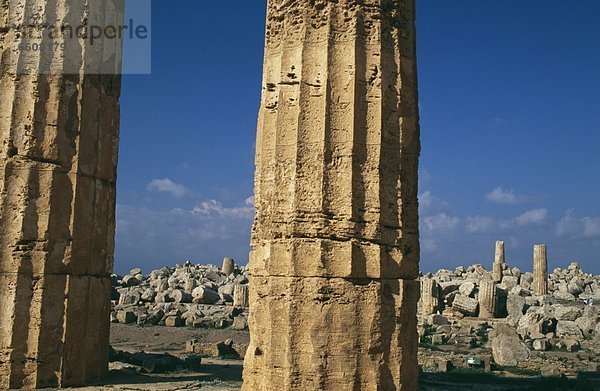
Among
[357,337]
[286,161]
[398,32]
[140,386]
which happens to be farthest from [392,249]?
[140,386]

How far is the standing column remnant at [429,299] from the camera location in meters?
25.7

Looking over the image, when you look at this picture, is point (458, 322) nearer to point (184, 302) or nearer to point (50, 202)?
point (184, 302)

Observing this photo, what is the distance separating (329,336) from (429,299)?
64.7 ft

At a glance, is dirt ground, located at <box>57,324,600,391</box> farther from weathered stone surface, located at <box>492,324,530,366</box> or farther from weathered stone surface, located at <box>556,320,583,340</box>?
weathered stone surface, located at <box>556,320,583,340</box>

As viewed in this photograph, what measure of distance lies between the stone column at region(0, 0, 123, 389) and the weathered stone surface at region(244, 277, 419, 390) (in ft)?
15.4

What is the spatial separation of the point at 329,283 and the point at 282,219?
83 centimetres

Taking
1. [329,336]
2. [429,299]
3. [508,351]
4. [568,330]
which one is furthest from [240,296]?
[329,336]

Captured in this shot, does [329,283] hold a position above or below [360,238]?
below

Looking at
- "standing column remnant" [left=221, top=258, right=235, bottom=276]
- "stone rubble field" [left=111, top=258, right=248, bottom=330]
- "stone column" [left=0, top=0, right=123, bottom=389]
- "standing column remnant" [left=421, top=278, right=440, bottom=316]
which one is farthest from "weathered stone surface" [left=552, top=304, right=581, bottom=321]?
"standing column remnant" [left=221, top=258, right=235, bottom=276]

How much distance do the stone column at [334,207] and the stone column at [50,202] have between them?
4.49 m

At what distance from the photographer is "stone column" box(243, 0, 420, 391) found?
22.5ft

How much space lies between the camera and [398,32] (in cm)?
747

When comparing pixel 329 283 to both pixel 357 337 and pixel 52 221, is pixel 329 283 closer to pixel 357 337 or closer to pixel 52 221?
pixel 357 337

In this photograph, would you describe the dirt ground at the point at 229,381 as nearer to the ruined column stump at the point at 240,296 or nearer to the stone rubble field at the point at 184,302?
the stone rubble field at the point at 184,302
